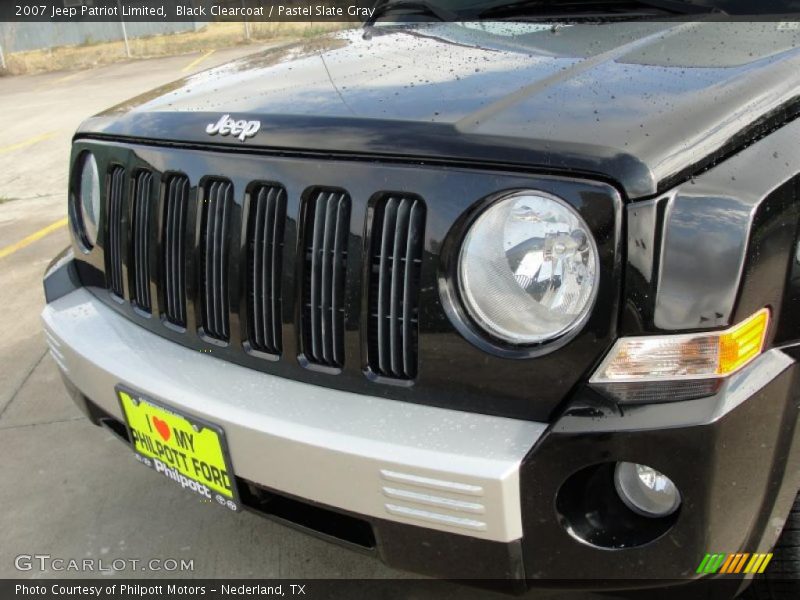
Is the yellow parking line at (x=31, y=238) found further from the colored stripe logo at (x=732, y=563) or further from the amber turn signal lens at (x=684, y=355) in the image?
the colored stripe logo at (x=732, y=563)

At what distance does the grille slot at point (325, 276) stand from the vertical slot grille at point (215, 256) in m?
0.27

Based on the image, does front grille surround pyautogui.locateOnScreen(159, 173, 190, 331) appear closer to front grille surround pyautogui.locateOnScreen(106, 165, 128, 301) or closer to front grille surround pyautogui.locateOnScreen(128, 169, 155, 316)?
front grille surround pyautogui.locateOnScreen(128, 169, 155, 316)

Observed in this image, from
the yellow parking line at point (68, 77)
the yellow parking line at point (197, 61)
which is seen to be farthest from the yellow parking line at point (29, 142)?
the yellow parking line at point (68, 77)

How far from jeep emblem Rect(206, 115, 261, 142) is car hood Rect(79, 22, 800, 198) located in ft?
0.05

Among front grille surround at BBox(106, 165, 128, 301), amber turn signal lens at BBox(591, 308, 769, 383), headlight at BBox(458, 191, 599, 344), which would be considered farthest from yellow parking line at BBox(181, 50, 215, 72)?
amber turn signal lens at BBox(591, 308, 769, 383)

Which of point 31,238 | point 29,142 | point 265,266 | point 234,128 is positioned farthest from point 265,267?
point 29,142

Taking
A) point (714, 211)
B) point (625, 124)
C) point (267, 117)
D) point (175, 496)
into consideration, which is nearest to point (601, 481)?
point (714, 211)

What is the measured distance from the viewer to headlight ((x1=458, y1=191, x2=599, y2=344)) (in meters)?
1.55

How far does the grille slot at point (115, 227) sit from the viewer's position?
2.41 m

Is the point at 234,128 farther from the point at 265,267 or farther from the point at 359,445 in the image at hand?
the point at 359,445

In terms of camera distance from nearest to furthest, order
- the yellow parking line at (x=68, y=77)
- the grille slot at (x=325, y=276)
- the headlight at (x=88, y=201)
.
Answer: the grille slot at (x=325, y=276)
the headlight at (x=88, y=201)
the yellow parking line at (x=68, y=77)

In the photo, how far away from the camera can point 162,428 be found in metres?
2.05

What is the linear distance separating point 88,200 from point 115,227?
26 cm

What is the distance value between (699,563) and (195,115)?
62.1 inches
